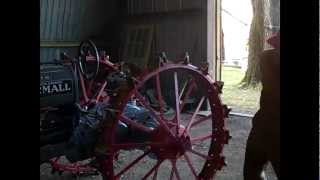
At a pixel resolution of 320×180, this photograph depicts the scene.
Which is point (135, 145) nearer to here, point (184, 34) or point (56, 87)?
point (56, 87)

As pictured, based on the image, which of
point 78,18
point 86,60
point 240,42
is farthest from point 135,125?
point 78,18

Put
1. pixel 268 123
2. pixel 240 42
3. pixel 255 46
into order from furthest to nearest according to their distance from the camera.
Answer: pixel 240 42
pixel 255 46
pixel 268 123

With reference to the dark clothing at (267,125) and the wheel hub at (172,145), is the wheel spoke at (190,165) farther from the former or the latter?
the dark clothing at (267,125)

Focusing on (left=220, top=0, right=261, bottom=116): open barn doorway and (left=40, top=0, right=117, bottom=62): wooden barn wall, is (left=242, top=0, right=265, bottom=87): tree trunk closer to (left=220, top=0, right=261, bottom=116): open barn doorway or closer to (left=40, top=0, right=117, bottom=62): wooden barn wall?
(left=220, top=0, right=261, bottom=116): open barn doorway

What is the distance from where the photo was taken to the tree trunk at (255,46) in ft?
2.08

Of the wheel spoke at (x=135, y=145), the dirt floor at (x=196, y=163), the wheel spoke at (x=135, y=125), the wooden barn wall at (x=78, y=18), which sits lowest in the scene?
the dirt floor at (x=196, y=163)

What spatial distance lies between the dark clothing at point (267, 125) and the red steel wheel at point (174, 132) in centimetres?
63

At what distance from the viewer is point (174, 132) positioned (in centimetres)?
139

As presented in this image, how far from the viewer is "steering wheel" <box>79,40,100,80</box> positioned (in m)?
1.74

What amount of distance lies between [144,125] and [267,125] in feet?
3.01

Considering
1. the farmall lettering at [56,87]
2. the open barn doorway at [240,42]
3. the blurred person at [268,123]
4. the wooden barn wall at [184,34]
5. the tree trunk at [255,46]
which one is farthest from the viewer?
the wooden barn wall at [184,34]

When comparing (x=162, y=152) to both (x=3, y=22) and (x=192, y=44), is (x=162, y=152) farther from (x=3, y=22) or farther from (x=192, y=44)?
(x=192, y=44)

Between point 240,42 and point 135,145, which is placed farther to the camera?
point 135,145

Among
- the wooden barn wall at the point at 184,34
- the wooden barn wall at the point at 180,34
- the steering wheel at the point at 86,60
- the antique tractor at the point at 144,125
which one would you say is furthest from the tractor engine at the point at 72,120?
the wooden barn wall at the point at 180,34
